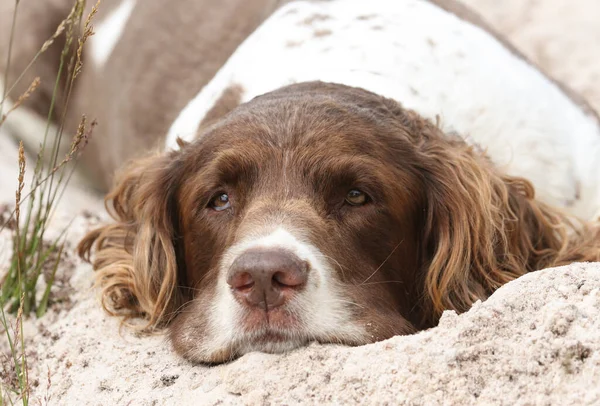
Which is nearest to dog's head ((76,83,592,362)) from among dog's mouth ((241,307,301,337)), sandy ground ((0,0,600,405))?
dog's mouth ((241,307,301,337))

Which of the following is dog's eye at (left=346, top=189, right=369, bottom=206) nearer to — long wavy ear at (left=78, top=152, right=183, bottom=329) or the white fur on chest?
long wavy ear at (left=78, top=152, right=183, bottom=329)

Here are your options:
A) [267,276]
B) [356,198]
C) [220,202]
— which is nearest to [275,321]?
[267,276]

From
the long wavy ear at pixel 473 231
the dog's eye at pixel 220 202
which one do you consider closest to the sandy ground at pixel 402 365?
the dog's eye at pixel 220 202

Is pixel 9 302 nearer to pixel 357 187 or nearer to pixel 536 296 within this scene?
pixel 357 187

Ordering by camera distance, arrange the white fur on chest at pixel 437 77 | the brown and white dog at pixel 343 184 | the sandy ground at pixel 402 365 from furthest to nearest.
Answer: the white fur on chest at pixel 437 77 → the brown and white dog at pixel 343 184 → the sandy ground at pixel 402 365

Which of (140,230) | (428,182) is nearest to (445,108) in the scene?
(428,182)

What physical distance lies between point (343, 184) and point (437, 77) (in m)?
1.38

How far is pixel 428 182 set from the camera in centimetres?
362

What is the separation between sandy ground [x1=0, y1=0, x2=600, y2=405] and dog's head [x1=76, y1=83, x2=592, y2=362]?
0.16 meters

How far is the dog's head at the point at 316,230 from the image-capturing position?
292 cm

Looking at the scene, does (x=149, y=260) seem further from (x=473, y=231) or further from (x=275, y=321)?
(x=473, y=231)

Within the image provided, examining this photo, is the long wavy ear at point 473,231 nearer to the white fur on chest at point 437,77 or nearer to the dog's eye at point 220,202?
the white fur on chest at point 437,77

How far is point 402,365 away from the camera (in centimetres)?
252

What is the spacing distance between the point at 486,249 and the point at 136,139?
283 centimetres
